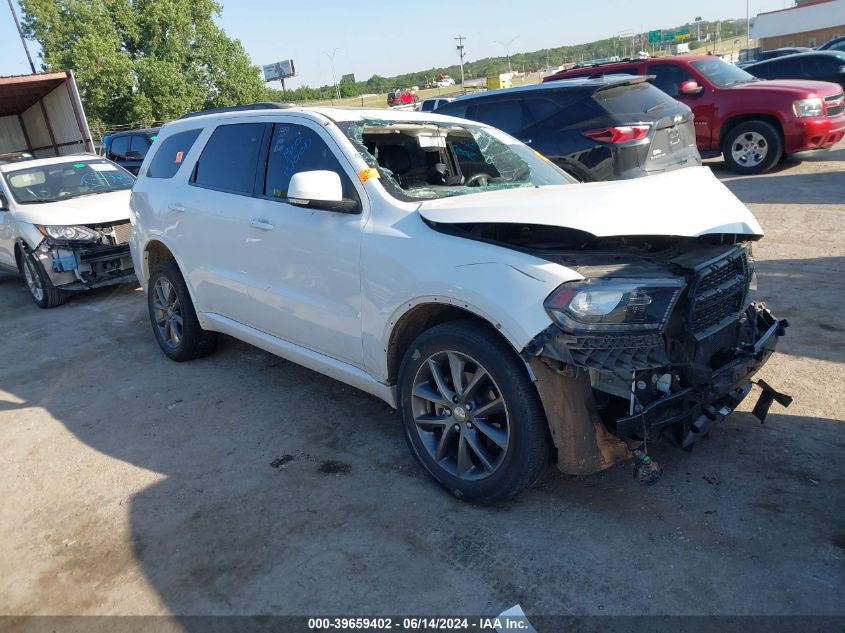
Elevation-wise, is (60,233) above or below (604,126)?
below

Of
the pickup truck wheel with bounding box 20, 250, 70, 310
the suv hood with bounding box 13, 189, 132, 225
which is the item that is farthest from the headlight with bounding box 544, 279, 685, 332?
the pickup truck wheel with bounding box 20, 250, 70, 310

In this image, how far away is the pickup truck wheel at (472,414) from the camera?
2.81m

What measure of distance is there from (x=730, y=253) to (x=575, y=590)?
1.68 metres

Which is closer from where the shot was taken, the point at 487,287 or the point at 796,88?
the point at 487,287

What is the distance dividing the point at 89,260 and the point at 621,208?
21.5 ft

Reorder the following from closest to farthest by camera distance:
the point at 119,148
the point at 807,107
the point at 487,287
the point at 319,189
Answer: the point at 487,287
the point at 319,189
the point at 807,107
the point at 119,148

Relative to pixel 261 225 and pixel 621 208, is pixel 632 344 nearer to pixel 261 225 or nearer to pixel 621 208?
pixel 621 208

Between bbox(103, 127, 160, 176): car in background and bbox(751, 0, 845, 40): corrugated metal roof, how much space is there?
165 feet

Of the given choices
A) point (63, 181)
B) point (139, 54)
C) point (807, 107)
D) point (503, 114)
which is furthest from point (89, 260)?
point (139, 54)

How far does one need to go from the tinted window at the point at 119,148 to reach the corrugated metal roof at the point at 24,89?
1.91 meters

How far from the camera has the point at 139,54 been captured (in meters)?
35.5

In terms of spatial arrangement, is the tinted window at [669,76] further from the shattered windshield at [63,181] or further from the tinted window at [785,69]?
the shattered windshield at [63,181]

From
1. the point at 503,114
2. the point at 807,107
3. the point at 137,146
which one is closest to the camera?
the point at 503,114

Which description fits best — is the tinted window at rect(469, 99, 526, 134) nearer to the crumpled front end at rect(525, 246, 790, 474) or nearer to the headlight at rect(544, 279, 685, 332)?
the crumpled front end at rect(525, 246, 790, 474)
